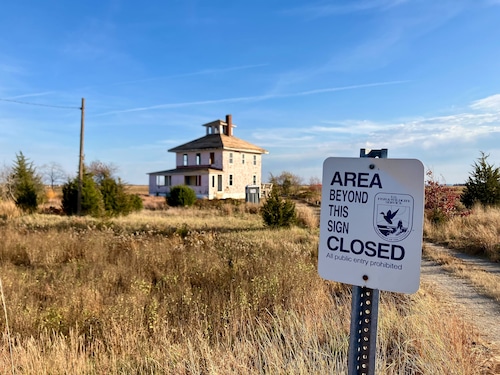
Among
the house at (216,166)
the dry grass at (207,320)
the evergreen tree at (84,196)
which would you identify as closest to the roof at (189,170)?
the house at (216,166)

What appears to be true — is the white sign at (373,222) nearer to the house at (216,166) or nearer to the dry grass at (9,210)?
the dry grass at (9,210)

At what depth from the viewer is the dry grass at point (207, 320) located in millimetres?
2758

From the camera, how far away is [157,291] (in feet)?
17.3

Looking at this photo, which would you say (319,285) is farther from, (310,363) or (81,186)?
(81,186)

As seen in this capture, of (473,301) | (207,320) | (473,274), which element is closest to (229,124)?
(473,274)

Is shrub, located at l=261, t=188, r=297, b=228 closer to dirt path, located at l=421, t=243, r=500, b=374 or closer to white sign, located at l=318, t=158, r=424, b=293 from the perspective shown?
dirt path, located at l=421, t=243, r=500, b=374

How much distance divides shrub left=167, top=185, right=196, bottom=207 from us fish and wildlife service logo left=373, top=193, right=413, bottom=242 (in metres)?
24.3

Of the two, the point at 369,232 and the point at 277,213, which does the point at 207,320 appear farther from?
the point at 277,213

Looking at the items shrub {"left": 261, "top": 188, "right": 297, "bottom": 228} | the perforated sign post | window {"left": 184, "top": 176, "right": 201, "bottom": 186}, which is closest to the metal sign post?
the perforated sign post

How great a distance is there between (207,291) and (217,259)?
1.61 m

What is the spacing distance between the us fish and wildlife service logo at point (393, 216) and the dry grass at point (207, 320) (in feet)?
4.36

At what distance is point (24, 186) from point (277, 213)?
16.4m

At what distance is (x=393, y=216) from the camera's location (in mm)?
1452

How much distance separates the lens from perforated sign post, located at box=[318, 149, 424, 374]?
142 cm
